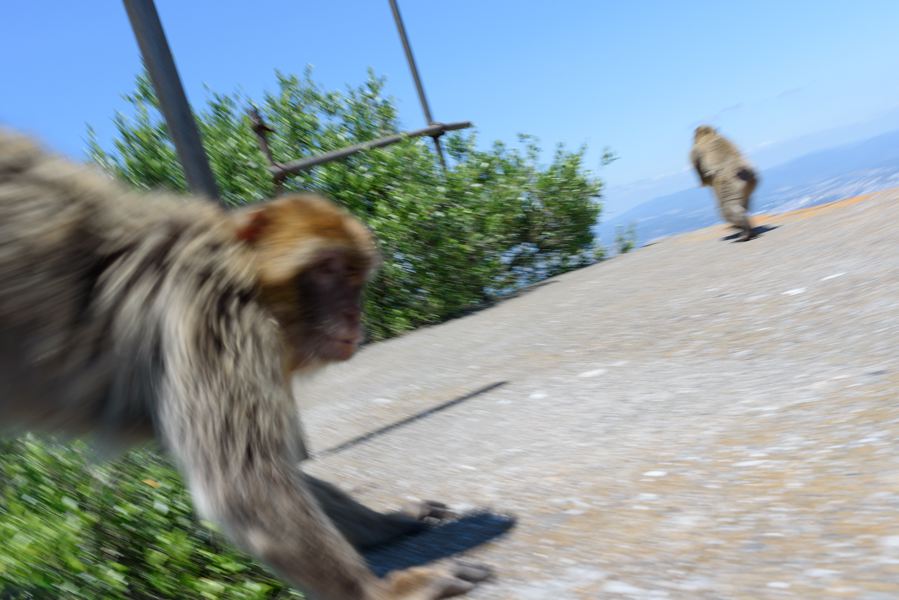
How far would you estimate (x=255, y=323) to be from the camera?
214 centimetres

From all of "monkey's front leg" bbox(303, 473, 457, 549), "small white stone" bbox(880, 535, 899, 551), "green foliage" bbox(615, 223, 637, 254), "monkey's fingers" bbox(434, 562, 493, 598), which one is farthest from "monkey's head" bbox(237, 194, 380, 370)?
"green foliage" bbox(615, 223, 637, 254)

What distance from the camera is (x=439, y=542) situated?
2.55 metres

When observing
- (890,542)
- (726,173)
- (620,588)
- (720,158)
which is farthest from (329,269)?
(720,158)

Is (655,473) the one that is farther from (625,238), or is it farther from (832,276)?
(625,238)

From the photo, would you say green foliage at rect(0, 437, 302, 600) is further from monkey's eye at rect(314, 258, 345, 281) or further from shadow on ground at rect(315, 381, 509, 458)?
shadow on ground at rect(315, 381, 509, 458)

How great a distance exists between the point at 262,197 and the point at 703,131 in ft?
15.6

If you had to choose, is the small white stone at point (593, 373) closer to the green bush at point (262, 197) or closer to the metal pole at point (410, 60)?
the green bush at point (262, 197)

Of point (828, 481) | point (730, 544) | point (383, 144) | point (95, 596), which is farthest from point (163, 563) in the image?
point (383, 144)

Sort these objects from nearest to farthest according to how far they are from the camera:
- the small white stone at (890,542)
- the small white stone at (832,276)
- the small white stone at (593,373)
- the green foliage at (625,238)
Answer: the small white stone at (890,542) < the small white stone at (593,373) < the small white stone at (832,276) < the green foliage at (625,238)

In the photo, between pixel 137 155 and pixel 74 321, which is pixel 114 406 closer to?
pixel 74 321

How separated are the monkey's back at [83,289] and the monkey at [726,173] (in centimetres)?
647

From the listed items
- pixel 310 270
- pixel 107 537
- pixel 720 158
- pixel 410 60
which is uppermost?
pixel 410 60

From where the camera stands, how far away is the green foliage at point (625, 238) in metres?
10.9

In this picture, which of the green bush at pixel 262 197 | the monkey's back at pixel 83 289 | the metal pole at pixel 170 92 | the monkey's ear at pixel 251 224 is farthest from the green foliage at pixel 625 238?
the monkey's back at pixel 83 289
